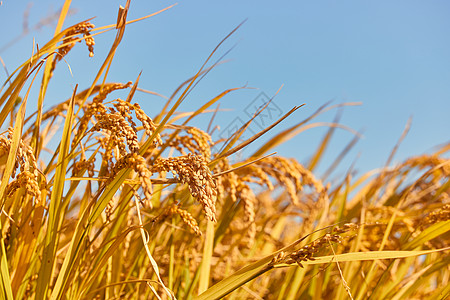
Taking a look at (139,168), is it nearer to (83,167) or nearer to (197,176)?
(197,176)

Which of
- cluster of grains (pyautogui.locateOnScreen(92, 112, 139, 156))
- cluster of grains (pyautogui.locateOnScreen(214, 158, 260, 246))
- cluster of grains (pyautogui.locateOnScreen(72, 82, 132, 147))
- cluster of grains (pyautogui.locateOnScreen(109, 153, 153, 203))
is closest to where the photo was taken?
cluster of grains (pyautogui.locateOnScreen(109, 153, 153, 203))

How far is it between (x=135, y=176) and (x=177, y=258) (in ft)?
2.33

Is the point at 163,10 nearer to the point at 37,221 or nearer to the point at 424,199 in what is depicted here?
the point at 37,221

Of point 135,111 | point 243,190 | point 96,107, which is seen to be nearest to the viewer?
point 135,111

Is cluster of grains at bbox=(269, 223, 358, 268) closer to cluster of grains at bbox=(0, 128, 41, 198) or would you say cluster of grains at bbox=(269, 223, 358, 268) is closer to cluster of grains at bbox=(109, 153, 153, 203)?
cluster of grains at bbox=(109, 153, 153, 203)

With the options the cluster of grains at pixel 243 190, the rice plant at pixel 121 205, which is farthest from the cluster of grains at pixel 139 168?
the cluster of grains at pixel 243 190

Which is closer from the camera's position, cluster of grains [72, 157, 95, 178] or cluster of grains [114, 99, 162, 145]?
cluster of grains [114, 99, 162, 145]

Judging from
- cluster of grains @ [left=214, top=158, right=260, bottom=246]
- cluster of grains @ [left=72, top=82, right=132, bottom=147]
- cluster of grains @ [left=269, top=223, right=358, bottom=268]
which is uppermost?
cluster of grains @ [left=72, top=82, right=132, bottom=147]

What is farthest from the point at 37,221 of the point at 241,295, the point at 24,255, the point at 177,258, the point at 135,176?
the point at 241,295

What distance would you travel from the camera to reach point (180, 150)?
1.44 meters

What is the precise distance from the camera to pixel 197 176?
2.47 feet

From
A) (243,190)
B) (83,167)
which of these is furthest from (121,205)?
(243,190)

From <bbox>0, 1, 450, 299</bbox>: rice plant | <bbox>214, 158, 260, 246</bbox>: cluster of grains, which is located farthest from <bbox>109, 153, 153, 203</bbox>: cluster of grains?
<bbox>214, 158, 260, 246</bbox>: cluster of grains

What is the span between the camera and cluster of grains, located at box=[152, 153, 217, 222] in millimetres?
724
